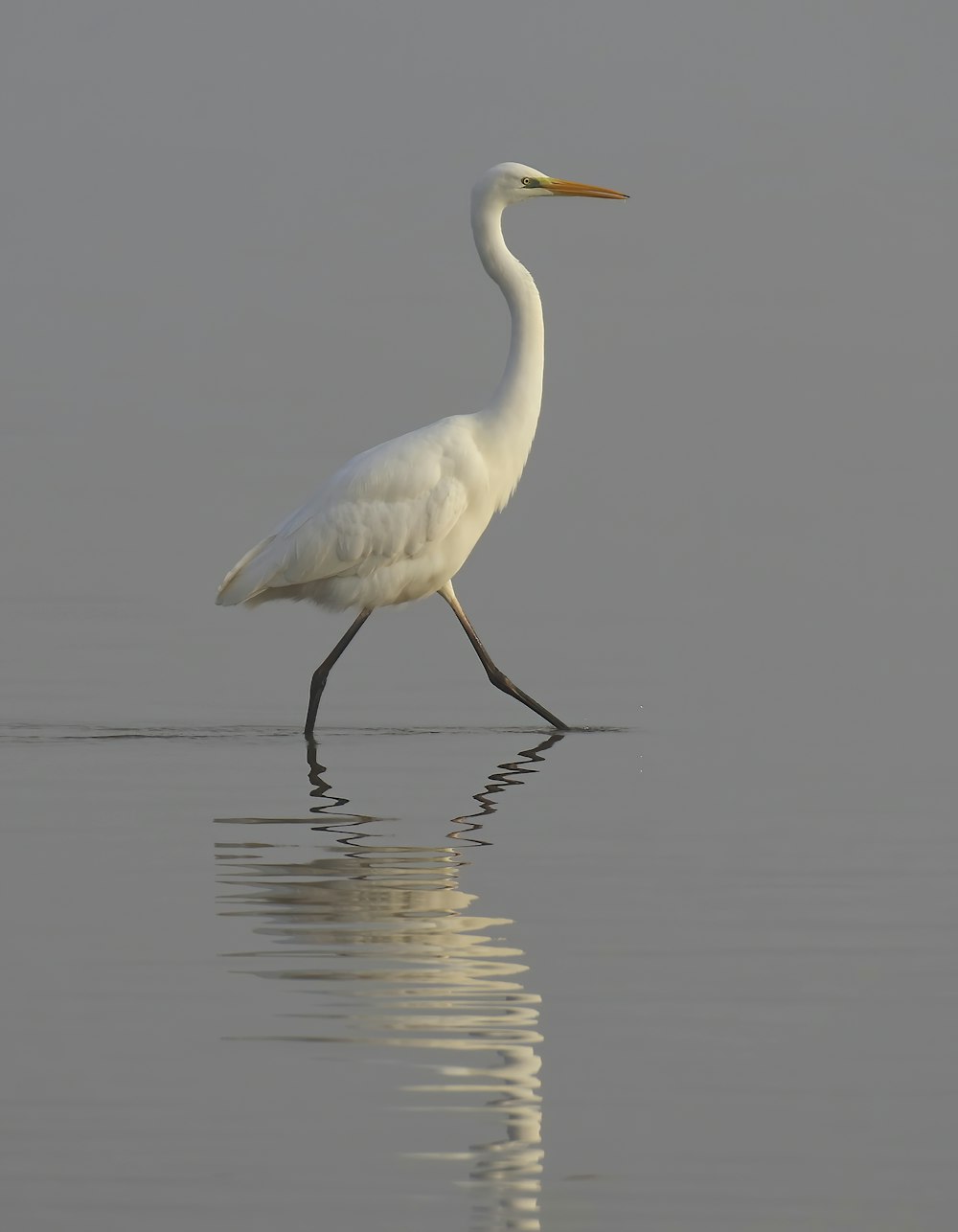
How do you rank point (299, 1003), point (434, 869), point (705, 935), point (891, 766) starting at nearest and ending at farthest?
point (299, 1003)
point (705, 935)
point (434, 869)
point (891, 766)

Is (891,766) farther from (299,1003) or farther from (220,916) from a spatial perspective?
(299,1003)

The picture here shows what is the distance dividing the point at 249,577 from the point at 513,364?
1.98 m

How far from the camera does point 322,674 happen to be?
42.3 ft

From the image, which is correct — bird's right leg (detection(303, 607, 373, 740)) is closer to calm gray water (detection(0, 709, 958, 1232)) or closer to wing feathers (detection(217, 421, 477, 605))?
wing feathers (detection(217, 421, 477, 605))

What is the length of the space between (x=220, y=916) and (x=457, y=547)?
19.3 feet

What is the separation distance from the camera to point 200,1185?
4.84 meters

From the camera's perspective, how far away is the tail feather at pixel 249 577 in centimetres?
1297

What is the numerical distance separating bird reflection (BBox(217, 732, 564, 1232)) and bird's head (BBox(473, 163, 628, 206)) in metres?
5.44

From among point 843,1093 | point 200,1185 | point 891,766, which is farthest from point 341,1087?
point 891,766

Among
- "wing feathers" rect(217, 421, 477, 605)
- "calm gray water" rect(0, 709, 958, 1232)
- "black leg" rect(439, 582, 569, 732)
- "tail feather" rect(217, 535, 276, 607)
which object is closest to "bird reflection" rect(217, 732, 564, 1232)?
"calm gray water" rect(0, 709, 958, 1232)

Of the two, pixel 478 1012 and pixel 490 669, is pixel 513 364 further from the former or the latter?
pixel 478 1012

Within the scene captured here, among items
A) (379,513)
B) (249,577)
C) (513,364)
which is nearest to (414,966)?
(379,513)

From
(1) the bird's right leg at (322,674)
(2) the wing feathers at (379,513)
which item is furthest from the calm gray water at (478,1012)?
(2) the wing feathers at (379,513)

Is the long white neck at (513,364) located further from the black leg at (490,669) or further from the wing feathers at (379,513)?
the black leg at (490,669)
